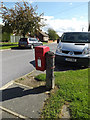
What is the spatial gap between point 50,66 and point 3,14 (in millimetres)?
18758

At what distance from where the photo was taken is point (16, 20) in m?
18.4

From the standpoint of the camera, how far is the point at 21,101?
253 cm

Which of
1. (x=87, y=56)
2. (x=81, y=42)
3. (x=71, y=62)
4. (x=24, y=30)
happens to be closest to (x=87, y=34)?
(x=81, y=42)

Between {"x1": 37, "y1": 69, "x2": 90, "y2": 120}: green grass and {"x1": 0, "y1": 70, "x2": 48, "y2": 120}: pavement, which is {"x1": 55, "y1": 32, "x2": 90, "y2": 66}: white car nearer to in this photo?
{"x1": 37, "y1": 69, "x2": 90, "y2": 120}: green grass

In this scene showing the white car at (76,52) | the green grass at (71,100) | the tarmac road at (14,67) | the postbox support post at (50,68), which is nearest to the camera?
the green grass at (71,100)

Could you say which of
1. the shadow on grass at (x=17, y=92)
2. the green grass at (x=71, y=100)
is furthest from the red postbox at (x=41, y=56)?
the green grass at (x=71, y=100)

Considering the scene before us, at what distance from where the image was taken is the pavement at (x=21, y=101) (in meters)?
2.12

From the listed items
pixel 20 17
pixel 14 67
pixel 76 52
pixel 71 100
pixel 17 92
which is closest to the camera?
pixel 71 100

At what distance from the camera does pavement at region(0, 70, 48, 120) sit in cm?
212

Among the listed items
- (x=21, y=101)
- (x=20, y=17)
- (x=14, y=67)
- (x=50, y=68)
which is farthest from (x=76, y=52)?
(x=20, y=17)

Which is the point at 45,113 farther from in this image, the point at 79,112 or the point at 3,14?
the point at 3,14

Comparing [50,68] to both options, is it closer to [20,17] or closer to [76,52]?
[76,52]

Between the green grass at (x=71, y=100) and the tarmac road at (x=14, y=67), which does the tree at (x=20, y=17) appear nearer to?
the tarmac road at (x=14, y=67)

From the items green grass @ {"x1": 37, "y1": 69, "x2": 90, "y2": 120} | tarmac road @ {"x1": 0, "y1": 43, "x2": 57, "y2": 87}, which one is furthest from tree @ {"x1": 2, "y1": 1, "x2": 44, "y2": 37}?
green grass @ {"x1": 37, "y1": 69, "x2": 90, "y2": 120}
